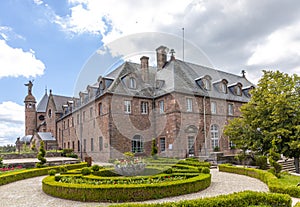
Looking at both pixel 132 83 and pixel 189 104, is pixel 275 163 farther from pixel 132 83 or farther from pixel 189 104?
pixel 132 83

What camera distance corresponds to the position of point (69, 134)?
33.4 meters

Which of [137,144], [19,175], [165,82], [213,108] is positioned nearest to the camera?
[19,175]

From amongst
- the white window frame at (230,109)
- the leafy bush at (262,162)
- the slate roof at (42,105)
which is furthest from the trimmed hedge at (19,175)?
the slate roof at (42,105)

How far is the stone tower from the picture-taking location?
4797 centimetres

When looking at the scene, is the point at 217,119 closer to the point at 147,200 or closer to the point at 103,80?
the point at 103,80

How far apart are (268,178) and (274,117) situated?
6.98m

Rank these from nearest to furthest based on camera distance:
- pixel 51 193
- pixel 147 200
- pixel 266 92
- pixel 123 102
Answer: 1. pixel 147 200
2. pixel 51 193
3. pixel 266 92
4. pixel 123 102

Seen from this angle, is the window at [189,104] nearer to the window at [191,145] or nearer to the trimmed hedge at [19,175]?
the window at [191,145]

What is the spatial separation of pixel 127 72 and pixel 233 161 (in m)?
12.8

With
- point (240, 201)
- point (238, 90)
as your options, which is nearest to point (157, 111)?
point (238, 90)

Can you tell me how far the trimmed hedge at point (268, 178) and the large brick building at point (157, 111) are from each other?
22.9ft

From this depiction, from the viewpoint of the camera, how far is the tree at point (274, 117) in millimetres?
15586

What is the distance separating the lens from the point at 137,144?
23344 millimetres

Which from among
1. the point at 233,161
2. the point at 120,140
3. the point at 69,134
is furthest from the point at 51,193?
the point at 69,134
